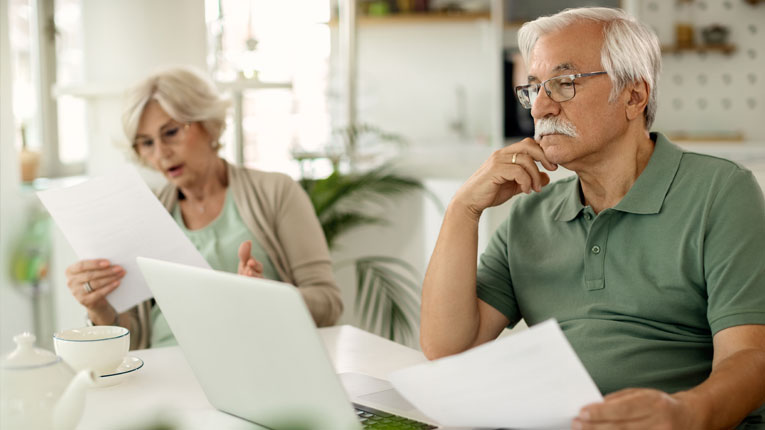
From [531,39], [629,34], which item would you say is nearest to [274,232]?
[531,39]

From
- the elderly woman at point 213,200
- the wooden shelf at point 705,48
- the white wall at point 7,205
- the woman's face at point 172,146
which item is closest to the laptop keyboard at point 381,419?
the elderly woman at point 213,200

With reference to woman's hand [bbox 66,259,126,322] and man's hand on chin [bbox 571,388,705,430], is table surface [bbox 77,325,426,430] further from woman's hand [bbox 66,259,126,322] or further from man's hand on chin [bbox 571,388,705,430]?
man's hand on chin [bbox 571,388,705,430]

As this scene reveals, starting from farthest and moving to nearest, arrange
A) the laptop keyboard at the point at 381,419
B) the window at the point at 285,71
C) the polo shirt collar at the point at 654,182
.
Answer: the window at the point at 285,71 → the polo shirt collar at the point at 654,182 → the laptop keyboard at the point at 381,419

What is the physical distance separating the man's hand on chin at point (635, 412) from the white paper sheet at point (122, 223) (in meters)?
0.91

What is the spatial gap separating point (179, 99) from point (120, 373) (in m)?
0.94

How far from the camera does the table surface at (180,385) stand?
3.46 feet

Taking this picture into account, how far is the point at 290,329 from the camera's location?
0.80 m

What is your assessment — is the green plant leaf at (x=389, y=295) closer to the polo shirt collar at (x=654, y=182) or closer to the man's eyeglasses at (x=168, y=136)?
the man's eyeglasses at (x=168, y=136)

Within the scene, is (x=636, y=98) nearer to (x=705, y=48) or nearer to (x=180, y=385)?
(x=180, y=385)

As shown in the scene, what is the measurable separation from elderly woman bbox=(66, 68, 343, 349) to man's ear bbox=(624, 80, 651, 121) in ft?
2.85

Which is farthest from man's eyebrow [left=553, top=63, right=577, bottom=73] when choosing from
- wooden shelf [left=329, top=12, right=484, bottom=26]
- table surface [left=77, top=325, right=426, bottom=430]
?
wooden shelf [left=329, top=12, right=484, bottom=26]

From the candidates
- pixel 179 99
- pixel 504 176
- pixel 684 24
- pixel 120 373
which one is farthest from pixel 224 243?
pixel 684 24

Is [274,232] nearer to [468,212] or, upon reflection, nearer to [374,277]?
[374,277]

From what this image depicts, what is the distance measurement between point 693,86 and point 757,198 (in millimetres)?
4120
